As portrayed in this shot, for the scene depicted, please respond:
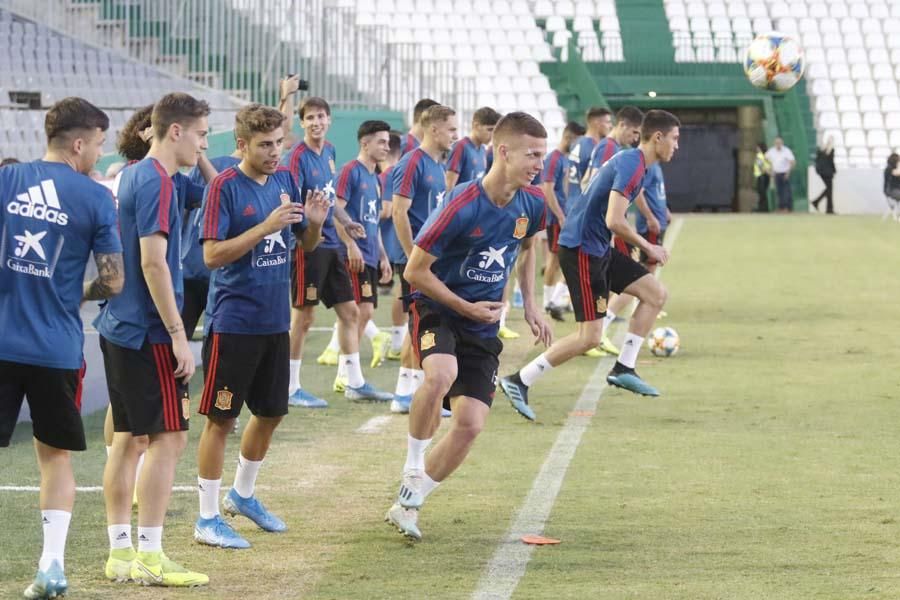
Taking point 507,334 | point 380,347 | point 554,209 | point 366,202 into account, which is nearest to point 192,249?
point 366,202

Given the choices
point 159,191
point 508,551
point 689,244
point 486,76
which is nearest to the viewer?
point 159,191

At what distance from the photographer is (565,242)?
10.8m

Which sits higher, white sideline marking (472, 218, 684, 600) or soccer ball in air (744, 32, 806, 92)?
soccer ball in air (744, 32, 806, 92)

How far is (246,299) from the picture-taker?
21.2 feet

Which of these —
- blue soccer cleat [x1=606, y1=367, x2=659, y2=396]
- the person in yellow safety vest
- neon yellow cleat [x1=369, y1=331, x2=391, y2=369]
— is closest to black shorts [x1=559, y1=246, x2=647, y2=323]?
blue soccer cleat [x1=606, y1=367, x2=659, y2=396]

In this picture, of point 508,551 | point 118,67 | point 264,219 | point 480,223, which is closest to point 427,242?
point 480,223

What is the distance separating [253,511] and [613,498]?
1.78 m

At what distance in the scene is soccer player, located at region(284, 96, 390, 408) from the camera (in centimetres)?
1016

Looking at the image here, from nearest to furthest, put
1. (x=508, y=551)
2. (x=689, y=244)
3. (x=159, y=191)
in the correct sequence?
(x=159, y=191) → (x=508, y=551) → (x=689, y=244)

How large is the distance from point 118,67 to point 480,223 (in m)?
20.1

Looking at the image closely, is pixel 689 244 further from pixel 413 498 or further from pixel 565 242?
pixel 413 498

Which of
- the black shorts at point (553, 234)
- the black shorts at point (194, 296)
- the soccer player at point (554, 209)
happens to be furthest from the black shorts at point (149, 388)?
the black shorts at point (553, 234)

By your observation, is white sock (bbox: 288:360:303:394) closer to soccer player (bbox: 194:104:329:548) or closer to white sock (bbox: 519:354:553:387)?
white sock (bbox: 519:354:553:387)

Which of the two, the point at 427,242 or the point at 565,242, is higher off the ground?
the point at 427,242
